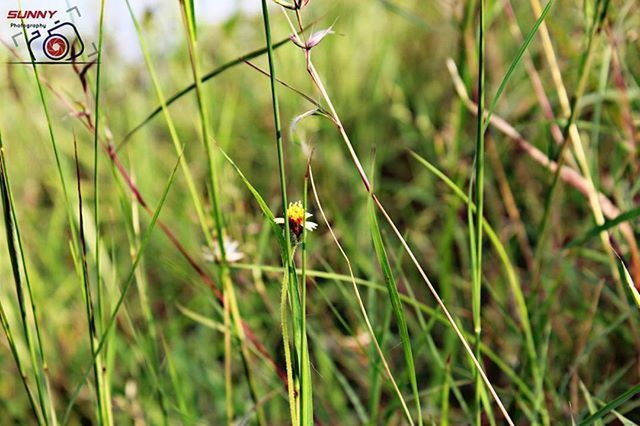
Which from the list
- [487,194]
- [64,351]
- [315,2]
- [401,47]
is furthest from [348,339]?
[315,2]

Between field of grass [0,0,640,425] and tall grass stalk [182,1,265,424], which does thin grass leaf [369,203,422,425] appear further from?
tall grass stalk [182,1,265,424]

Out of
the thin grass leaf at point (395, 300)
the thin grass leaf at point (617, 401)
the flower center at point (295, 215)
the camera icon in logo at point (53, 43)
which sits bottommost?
the thin grass leaf at point (617, 401)

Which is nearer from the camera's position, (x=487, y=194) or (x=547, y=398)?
(x=547, y=398)

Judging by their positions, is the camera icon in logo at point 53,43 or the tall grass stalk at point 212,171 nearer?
the tall grass stalk at point 212,171

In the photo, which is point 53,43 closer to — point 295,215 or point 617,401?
point 295,215

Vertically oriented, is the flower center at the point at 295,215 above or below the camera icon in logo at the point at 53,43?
below

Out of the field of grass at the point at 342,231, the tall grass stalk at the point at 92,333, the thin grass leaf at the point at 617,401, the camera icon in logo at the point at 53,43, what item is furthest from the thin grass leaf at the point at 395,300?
the camera icon in logo at the point at 53,43

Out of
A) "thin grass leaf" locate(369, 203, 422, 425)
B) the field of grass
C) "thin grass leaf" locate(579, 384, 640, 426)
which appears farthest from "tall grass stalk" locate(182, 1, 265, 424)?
"thin grass leaf" locate(579, 384, 640, 426)

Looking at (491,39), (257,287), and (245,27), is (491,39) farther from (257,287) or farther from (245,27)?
(245,27)

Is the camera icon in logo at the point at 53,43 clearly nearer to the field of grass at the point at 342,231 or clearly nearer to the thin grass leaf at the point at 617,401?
the field of grass at the point at 342,231
